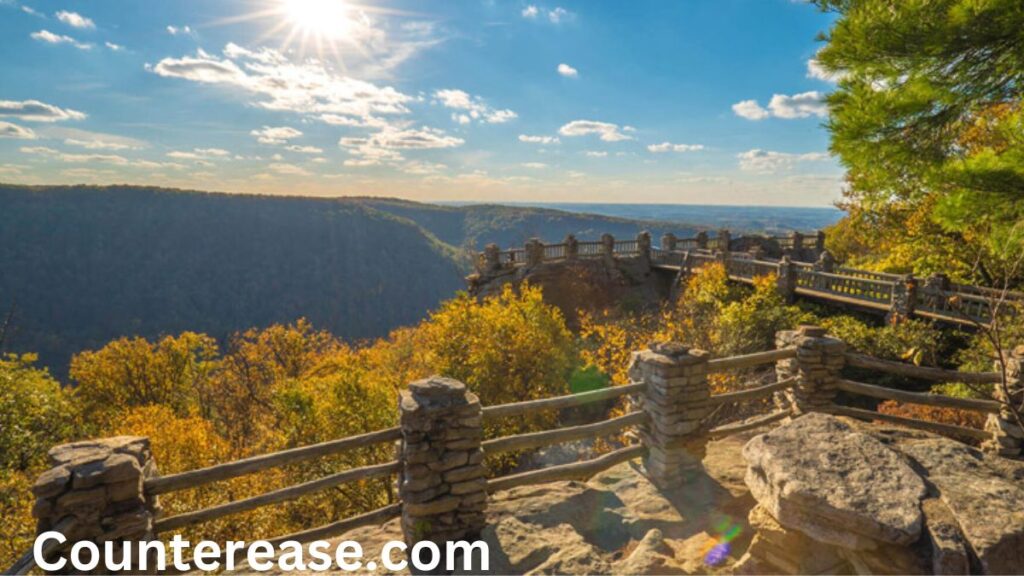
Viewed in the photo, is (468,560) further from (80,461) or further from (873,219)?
(873,219)

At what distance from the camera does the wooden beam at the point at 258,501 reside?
5086mm

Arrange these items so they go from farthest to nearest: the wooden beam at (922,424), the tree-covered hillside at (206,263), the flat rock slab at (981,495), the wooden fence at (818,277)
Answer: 1. the tree-covered hillside at (206,263)
2. the wooden fence at (818,277)
3. the wooden beam at (922,424)
4. the flat rock slab at (981,495)

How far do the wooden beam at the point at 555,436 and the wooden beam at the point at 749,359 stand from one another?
1.30 metres

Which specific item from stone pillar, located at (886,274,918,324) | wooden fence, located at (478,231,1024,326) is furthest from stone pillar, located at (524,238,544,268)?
stone pillar, located at (886,274,918,324)

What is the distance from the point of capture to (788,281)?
67.8ft

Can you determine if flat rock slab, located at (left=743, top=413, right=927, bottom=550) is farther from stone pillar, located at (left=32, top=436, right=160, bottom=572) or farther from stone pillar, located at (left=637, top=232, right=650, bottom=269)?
stone pillar, located at (left=637, top=232, right=650, bottom=269)

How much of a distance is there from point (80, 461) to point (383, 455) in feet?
40.2

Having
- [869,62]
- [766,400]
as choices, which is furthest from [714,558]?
[766,400]

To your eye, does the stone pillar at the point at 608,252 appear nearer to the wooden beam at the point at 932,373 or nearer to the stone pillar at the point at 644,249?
the stone pillar at the point at 644,249

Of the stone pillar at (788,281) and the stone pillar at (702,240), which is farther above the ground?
the stone pillar at (702,240)

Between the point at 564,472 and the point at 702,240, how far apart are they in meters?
28.4

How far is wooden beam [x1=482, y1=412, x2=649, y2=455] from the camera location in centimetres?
637

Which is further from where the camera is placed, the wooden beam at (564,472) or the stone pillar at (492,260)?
the stone pillar at (492,260)

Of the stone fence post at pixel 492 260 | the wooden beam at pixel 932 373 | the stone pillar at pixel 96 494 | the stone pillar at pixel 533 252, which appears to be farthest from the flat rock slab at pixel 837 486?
the stone fence post at pixel 492 260
